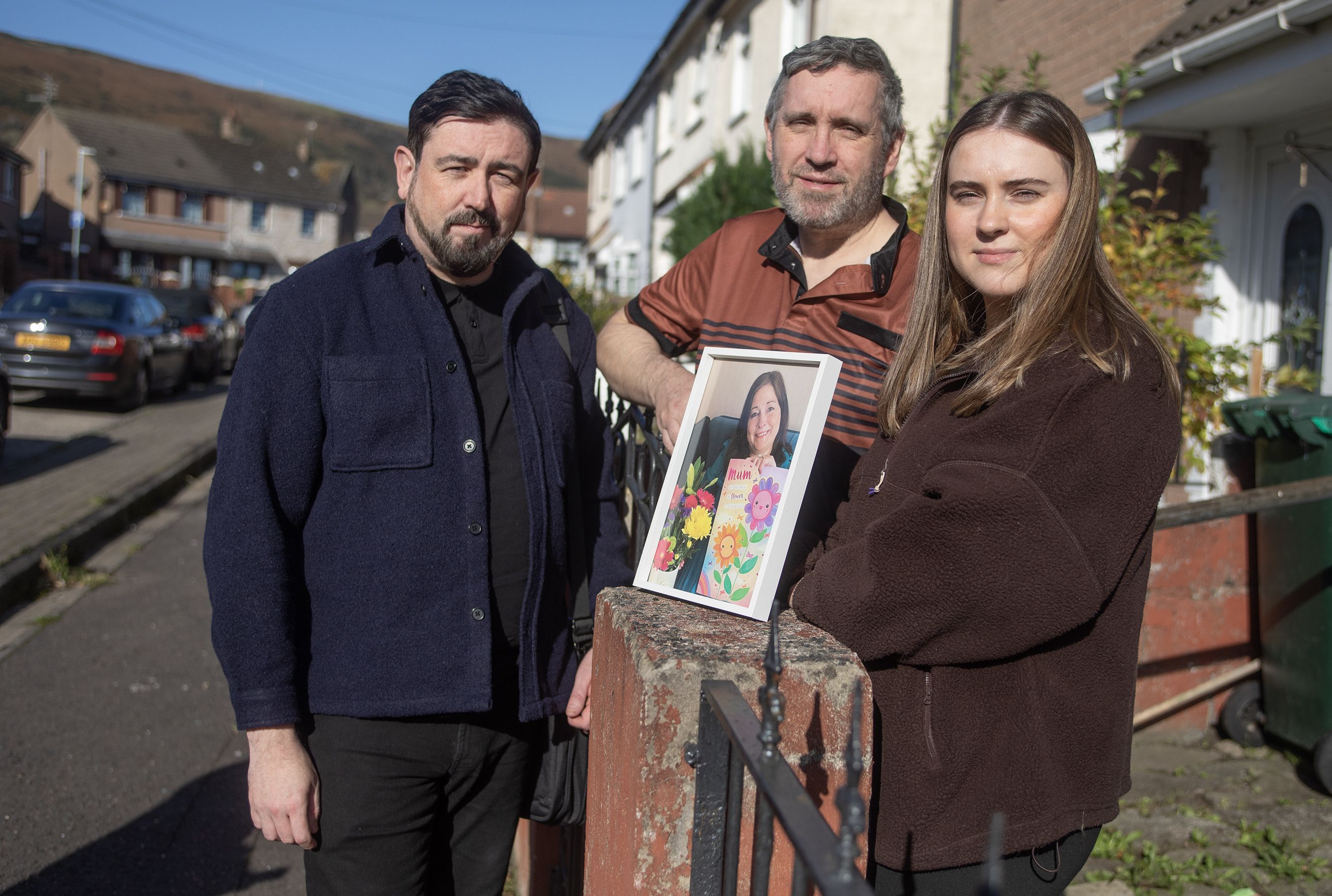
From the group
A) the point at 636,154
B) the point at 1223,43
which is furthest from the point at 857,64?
the point at 636,154

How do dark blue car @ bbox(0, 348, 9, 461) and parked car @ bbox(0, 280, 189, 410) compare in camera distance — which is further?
parked car @ bbox(0, 280, 189, 410)

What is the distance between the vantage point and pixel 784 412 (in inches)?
66.5

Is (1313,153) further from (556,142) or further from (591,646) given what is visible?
(556,142)

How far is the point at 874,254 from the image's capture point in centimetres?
244

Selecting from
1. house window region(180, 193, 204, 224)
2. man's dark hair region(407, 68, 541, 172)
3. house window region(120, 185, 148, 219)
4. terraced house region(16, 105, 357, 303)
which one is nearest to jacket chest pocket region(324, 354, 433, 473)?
man's dark hair region(407, 68, 541, 172)

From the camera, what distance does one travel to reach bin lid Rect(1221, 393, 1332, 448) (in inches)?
171

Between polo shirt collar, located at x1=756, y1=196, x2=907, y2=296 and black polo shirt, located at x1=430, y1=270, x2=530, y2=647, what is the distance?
674 millimetres

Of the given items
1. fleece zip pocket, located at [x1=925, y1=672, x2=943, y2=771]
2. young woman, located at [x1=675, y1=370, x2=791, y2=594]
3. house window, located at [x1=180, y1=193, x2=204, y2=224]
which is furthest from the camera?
house window, located at [x1=180, y1=193, x2=204, y2=224]

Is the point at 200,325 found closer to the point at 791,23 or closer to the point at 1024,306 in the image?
the point at 791,23

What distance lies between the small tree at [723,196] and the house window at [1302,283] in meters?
5.00

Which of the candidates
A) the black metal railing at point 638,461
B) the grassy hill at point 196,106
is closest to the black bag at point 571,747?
the black metal railing at point 638,461

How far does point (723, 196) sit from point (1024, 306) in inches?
408

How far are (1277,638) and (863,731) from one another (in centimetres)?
395

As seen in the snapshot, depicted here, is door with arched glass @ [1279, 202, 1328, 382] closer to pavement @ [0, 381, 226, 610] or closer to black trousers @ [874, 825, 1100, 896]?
black trousers @ [874, 825, 1100, 896]
